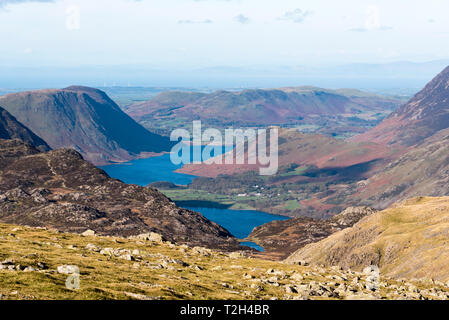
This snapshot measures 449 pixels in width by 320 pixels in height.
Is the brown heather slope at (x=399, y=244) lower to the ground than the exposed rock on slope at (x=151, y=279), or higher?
lower

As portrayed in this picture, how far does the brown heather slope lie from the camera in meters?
136

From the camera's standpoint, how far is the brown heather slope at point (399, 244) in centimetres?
13588

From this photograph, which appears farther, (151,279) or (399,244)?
(399,244)

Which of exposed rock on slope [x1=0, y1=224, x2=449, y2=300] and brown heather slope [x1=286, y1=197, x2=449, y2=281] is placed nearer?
exposed rock on slope [x1=0, y1=224, x2=449, y2=300]

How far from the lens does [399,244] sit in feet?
518

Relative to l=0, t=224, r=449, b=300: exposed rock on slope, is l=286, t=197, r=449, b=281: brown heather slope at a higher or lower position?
lower

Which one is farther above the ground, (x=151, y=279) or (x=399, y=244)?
(x=151, y=279)

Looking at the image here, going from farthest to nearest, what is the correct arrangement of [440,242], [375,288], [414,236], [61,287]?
[414,236], [440,242], [375,288], [61,287]

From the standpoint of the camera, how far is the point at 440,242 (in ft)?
472

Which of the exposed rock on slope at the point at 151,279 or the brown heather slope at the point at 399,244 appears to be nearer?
the exposed rock on slope at the point at 151,279
